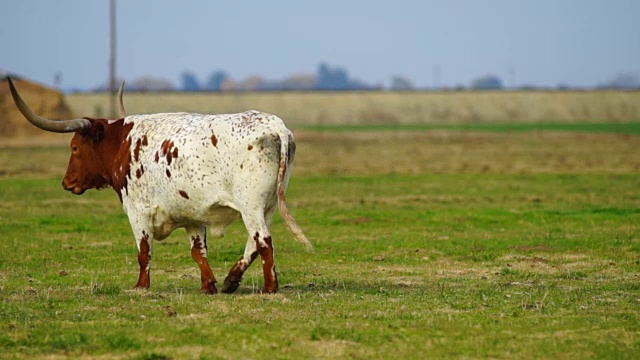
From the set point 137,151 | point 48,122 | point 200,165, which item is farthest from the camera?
point 137,151

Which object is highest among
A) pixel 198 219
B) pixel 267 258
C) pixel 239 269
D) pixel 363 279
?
pixel 198 219

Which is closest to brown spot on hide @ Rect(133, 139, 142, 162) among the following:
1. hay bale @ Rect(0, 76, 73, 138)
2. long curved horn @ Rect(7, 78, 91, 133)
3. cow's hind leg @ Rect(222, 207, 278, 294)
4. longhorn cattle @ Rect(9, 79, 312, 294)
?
longhorn cattle @ Rect(9, 79, 312, 294)

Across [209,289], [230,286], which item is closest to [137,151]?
[209,289]

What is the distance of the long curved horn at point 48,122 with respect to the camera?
14.0 meters

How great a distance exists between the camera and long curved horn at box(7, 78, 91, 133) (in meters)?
14.0

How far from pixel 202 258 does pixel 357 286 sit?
188 centimetres

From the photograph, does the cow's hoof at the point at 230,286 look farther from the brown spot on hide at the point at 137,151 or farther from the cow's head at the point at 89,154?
the cow's head at the point at 89,154

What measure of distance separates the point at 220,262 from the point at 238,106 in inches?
3769

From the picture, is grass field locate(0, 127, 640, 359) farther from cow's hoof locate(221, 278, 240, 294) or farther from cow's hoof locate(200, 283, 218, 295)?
cow's hoof locate(221, 278, 240, 294)

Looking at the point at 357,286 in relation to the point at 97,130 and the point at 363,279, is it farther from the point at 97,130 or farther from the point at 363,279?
the point at 97,130

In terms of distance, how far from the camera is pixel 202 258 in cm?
1423

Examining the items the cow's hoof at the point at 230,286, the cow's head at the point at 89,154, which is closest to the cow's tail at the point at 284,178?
the cow's hoof at the point at 230,286

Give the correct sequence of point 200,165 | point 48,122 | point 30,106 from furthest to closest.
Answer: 1. point 30,106
2. point 48,122
3. point 200,165

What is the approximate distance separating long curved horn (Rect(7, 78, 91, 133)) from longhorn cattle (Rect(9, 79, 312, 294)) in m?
0.01
